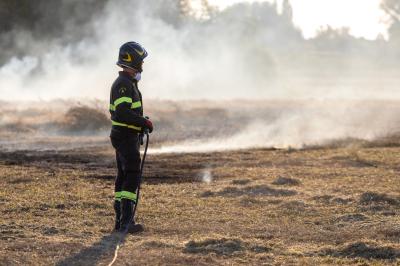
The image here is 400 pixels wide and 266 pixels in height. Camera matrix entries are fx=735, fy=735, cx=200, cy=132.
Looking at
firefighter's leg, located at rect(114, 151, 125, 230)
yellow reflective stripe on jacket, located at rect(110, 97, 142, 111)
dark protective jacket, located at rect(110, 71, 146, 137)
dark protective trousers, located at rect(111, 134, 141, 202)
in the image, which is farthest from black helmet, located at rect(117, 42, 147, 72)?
firefighter's leg, located at rect(114, 151, 125, 230)

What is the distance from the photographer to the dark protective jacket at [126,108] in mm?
9172

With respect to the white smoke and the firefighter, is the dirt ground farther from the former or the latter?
the white smoke

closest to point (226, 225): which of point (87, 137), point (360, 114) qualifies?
point (87, 137)

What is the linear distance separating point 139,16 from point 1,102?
49.1ft

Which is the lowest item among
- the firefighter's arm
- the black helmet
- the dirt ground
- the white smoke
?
the dirt ground

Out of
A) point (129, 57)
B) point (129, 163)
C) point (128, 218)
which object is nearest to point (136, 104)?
point (129, 57)

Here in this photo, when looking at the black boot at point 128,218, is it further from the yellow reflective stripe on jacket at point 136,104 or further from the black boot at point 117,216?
the yellow reflective stripe on jacket at point 136,104

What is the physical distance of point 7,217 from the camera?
1012 cm

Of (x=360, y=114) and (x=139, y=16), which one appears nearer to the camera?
(x=360, y=114)

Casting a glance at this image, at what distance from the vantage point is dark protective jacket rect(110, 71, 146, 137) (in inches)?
361

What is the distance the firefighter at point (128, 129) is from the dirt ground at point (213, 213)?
38 centimetres

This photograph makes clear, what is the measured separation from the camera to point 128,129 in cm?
935

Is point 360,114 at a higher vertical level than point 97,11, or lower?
lower

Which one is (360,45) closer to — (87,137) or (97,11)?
(97,11)
